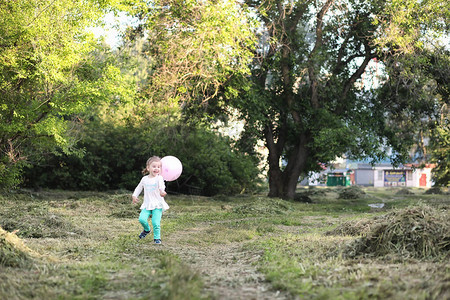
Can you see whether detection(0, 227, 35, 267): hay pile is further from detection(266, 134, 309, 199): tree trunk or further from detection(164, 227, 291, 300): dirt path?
detection(266, 134, 309, 199): tree trunk

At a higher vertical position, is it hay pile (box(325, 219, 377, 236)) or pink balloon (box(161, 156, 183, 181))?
pink balloon (box(161, 156, 183, 181))

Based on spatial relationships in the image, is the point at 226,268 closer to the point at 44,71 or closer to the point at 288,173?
the point at 44,71

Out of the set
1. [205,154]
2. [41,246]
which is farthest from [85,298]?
[205,154]

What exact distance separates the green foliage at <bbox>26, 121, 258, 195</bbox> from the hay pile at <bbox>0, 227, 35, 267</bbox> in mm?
16112

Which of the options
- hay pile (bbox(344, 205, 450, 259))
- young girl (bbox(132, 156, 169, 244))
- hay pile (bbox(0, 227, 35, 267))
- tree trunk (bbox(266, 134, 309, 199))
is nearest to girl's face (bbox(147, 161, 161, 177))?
young girl (bbox(132, 156, 169, 244))

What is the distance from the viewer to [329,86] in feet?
62.1

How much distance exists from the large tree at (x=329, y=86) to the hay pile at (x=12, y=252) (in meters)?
12.6

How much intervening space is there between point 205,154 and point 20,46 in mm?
10523

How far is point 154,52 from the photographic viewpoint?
57.0 ft

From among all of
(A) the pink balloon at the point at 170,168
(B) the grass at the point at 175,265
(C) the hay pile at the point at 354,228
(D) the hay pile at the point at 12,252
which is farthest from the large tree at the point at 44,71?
(C) the hay pile at the point at 354,228

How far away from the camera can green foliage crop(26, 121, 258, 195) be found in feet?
74.4

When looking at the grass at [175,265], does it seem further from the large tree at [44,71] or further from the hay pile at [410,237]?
the large tree at [44,71]

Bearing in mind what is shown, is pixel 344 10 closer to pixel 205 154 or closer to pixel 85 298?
pixel 205 154

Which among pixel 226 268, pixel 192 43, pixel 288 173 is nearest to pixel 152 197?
pixel 226 268
